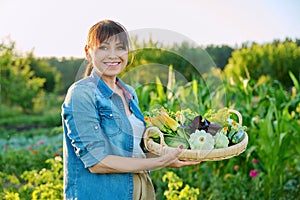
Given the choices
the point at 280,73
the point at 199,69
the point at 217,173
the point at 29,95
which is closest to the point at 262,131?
the point at 217,173

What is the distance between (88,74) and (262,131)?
243cm

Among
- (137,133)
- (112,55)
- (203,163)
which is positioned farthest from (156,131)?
(203,163)

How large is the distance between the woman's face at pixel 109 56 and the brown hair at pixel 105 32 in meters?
0.01

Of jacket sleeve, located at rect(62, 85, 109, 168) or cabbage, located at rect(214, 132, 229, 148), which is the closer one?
jacket sleeve, located at rect(62, 85, 109, 168)

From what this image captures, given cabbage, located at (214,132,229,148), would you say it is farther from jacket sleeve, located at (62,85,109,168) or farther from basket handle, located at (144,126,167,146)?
jacket sleeve, located at (62,85,109,168)

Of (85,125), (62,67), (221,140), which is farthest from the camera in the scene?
(62,67)

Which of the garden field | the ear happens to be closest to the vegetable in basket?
the ear

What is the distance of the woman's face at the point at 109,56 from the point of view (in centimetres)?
177

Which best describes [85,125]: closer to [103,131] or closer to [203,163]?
[103,131]

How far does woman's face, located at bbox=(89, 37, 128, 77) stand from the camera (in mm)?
1771

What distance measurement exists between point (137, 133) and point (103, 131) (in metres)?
0.13

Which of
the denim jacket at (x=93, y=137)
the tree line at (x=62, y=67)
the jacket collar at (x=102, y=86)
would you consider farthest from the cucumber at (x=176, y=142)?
the tree line at (x=62, y=67)

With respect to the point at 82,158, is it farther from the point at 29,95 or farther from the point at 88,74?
the point at 29,95

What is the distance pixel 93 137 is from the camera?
5.62 feet
